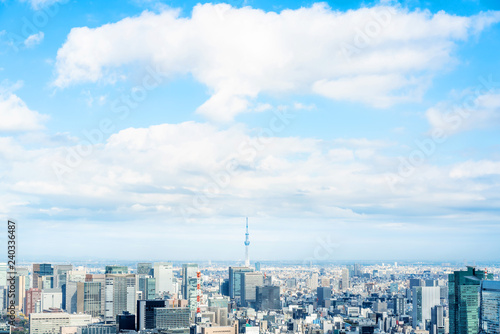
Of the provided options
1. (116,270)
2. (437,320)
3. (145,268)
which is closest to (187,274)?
(145,268)

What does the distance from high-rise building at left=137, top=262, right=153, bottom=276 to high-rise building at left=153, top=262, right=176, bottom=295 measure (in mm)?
272

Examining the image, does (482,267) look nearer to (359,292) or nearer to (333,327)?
(333,327)

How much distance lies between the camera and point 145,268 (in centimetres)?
3309

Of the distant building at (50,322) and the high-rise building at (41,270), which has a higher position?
the high-rise building at (41,270)

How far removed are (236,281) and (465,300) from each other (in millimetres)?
19167

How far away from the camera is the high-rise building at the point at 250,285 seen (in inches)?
1268

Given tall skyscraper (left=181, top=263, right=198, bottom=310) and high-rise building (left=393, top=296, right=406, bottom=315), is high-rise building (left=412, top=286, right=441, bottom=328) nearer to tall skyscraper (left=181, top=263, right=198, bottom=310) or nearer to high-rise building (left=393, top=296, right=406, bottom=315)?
high-rise building (left=393, top=296, right=406, bottom=315)

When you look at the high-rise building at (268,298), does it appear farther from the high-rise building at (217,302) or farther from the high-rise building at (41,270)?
the high-rise building at (41,270)

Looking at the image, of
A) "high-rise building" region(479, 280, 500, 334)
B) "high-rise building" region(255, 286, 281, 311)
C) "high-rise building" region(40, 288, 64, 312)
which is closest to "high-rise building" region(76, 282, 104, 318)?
"high-rise building" region(40, 288, 64, 312)

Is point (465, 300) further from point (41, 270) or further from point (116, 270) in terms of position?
point (41, 270)

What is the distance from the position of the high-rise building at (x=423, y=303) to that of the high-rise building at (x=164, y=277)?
12.0m

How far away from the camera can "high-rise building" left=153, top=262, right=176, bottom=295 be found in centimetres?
3059

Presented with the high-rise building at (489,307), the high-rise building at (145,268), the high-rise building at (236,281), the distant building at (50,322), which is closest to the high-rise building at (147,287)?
the high-rise building at (145,268)

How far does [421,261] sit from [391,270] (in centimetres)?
416
